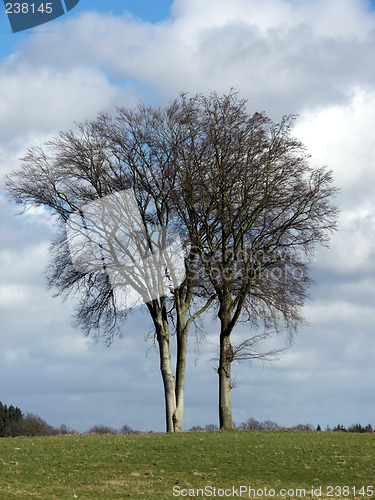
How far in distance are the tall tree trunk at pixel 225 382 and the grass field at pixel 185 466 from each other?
354 centimetres

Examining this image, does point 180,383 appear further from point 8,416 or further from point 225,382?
point 8,416

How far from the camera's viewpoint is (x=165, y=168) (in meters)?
29.1

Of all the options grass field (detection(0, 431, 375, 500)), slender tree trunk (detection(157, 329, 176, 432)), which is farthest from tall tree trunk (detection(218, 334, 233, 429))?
grass field (detection(0, 431, 375, 500))

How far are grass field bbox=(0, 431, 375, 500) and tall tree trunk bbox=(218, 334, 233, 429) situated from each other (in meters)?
3.54

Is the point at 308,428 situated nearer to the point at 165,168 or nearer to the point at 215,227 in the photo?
the point at 215,227

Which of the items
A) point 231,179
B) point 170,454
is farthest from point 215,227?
point 170,454

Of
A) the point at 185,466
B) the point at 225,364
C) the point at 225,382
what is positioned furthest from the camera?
the point at 225,364

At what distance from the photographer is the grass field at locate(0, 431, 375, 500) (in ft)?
51.5

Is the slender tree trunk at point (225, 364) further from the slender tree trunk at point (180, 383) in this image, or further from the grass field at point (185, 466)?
the grass field at point (185, 466)

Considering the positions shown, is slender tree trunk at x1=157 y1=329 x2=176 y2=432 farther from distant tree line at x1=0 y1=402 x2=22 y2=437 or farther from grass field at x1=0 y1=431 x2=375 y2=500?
distant tree line at x1=0 y1=402 x2=22 y2=437

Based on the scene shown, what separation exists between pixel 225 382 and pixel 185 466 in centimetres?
940

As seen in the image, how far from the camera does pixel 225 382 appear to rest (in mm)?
27312

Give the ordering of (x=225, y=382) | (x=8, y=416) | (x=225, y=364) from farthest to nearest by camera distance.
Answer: (x=8, y=416) < (x=225, y=364) < (x=225, y=382)

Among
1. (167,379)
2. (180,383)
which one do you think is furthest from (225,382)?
(167,379)
